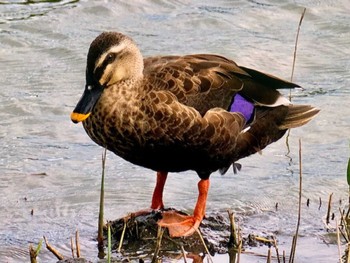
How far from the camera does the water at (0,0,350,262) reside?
7.20 meters

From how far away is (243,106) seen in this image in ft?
23.5

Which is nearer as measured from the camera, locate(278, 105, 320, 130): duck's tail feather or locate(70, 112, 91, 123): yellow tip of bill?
locate(70, 112, 91, 123): yellow tip of bill

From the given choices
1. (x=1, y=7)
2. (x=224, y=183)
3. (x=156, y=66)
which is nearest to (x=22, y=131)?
(x=224, y=183)

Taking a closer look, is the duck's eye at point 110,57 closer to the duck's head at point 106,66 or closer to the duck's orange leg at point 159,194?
the duck's head at point 106,66

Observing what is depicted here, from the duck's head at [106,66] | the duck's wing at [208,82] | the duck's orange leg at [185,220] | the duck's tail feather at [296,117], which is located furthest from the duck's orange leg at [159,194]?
the duck's tail feather at [296,117]

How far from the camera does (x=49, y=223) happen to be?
23.2ft

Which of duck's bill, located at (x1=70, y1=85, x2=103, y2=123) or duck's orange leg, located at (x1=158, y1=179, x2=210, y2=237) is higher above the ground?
duck's bill, located at (x1=70, y1=85, x2=103, y2=123)

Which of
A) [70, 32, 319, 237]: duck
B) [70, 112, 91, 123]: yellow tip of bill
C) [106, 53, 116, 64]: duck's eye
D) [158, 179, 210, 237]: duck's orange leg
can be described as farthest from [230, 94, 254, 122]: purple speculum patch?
[70, 112, 91, 123]: yellow tip of bill

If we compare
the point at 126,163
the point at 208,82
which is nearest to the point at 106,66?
the point at 208,82

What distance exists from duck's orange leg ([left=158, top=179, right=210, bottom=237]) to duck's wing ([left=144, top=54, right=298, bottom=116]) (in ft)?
1.80

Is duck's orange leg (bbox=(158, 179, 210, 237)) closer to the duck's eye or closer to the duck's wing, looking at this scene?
the duck's wing

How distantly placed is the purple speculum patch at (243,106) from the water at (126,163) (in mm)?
678

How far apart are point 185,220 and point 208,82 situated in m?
0.86

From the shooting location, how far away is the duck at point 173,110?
6.52 meters
